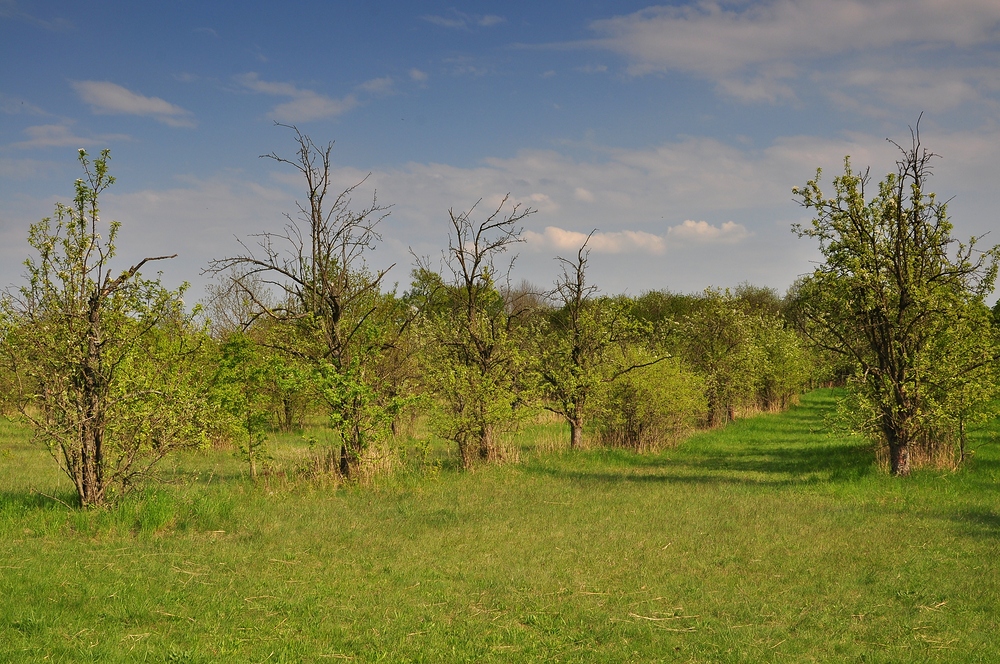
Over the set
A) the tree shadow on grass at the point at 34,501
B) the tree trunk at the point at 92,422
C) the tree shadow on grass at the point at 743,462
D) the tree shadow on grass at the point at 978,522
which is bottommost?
the tree shadow on grass at the point at 978,522

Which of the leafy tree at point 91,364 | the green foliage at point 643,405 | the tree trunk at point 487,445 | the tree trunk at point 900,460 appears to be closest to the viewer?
the leafy tree at point 91,364

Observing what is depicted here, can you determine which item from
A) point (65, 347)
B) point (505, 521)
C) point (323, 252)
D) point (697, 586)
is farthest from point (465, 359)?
point (697, 586)

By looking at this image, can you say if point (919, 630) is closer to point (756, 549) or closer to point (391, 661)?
point (756, 549)

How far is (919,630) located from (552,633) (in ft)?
12.5

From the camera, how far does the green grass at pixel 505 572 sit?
7219 mm

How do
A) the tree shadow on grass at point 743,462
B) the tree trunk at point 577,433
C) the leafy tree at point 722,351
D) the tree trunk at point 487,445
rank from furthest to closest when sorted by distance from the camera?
1. the leafy tree at point 722,351
2. the tree trunk at point 577,433
3. the tree trunk at point 487,445
4. the tree shadow on grass at point 743,462

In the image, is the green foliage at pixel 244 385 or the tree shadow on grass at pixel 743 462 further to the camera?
the tree shadow on grass at pixel 743 462

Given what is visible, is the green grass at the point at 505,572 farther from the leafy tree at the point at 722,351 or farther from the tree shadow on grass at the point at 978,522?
the leafy tree at the point at 722,351

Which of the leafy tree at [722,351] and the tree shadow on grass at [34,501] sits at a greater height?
the leafy tree at [722,351]

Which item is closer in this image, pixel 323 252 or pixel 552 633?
pixel 552 633

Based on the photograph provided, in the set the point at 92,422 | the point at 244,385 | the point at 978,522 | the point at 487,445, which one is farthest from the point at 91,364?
the point at 978,522

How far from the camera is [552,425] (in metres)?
32.0

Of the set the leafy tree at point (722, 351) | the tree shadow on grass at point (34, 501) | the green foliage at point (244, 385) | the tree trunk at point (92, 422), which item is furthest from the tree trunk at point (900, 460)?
the tree shadow on grass at point (34, 501)

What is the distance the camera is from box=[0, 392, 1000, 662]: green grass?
722 cm
